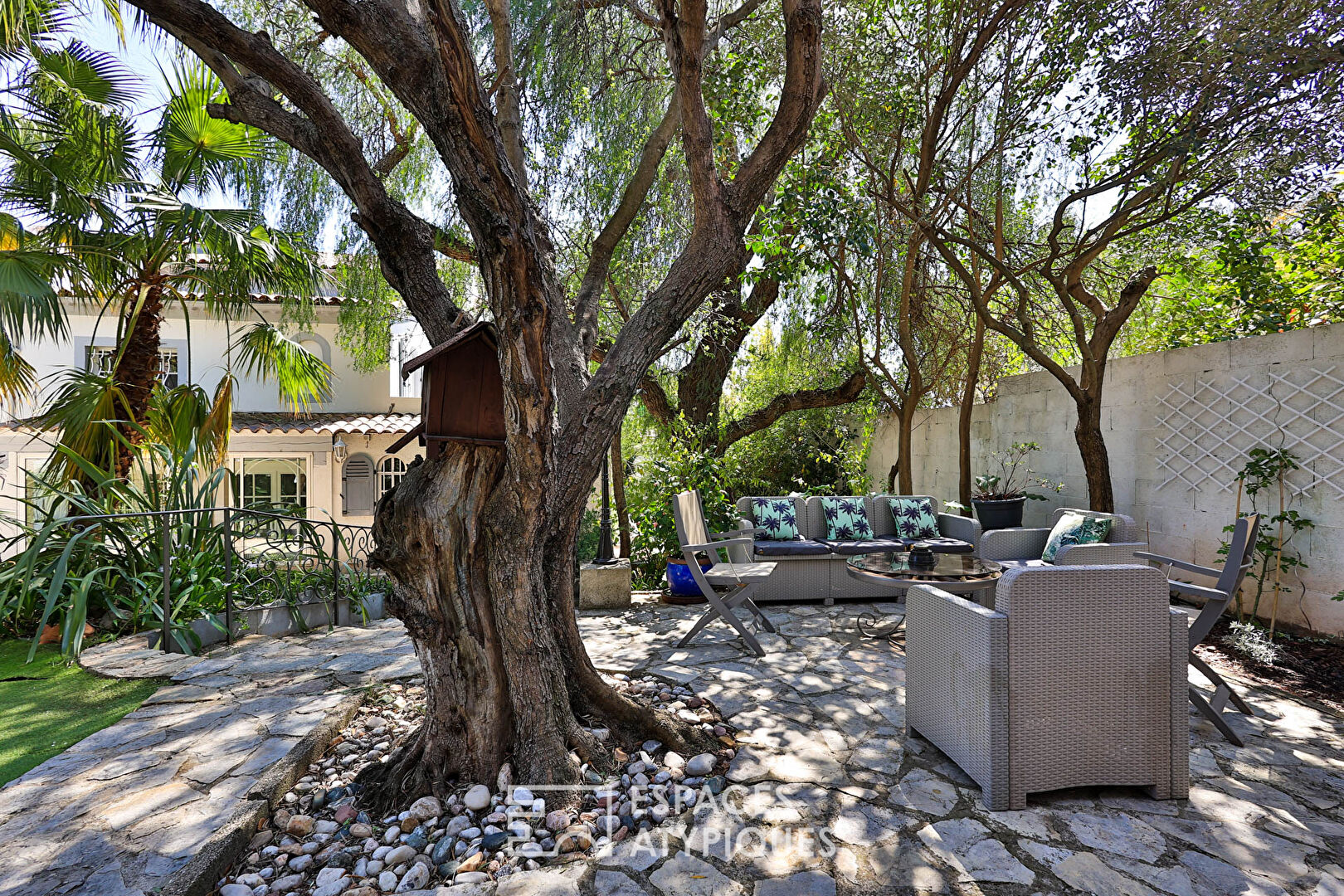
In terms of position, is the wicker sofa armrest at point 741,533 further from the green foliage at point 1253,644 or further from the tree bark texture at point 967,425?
the green foliage at point 1253,644

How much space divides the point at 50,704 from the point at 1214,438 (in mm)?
7932

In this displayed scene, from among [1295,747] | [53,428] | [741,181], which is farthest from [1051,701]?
[53,428]

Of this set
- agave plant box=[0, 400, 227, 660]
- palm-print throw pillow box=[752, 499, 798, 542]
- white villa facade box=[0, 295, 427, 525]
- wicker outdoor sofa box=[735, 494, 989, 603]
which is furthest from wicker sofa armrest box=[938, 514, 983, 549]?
white villa facade box=[0, 295, 427, 525]

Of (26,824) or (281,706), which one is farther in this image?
(281,706)

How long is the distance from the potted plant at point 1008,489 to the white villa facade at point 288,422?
797cm

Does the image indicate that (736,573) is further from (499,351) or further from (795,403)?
(795,403)

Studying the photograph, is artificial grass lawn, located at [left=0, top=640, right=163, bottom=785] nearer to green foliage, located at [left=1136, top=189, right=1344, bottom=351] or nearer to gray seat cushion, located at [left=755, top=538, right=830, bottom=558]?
gray seat cushion, located at [left=755, top=538, right=830, bottom=558]

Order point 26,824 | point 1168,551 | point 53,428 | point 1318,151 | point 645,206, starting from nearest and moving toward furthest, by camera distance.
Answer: point 26,824 → point 1318,151 → point 53,428 → point 1168,551 → point 645,206

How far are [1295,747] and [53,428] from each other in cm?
837

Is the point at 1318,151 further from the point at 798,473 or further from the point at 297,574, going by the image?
the point at 297,574

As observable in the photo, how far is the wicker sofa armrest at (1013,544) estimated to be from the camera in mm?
5777

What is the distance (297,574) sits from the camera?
606 centimetres

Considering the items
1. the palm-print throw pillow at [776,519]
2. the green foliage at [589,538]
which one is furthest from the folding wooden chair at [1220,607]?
the green foliage at [589,538]

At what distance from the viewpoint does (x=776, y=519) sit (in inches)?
252
